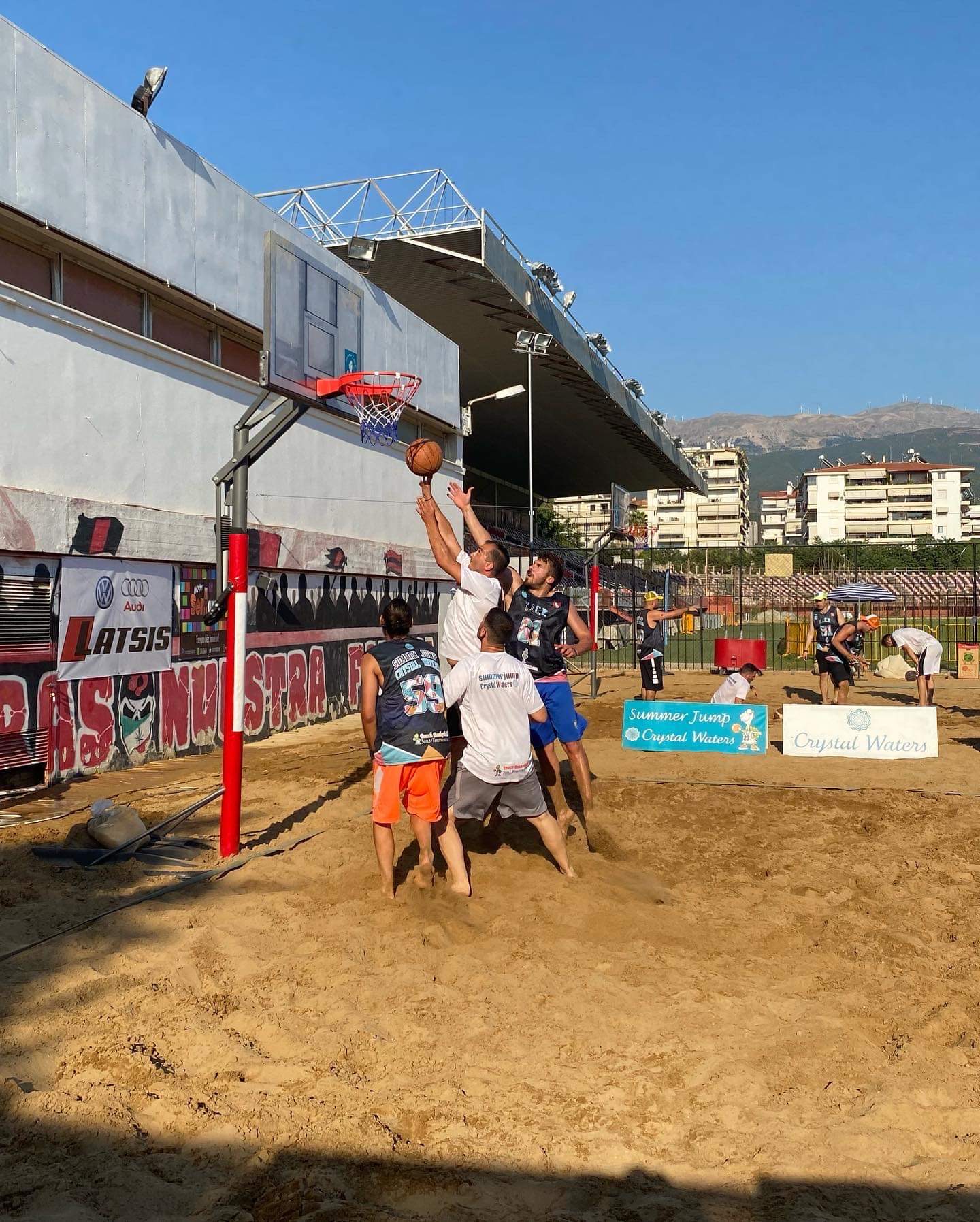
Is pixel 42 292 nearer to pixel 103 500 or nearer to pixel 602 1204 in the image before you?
pixel 103 500

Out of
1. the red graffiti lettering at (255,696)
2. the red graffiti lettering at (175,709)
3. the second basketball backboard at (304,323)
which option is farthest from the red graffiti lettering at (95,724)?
the second basketball backboard at (304,323)

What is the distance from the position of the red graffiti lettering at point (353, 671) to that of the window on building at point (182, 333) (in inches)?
226

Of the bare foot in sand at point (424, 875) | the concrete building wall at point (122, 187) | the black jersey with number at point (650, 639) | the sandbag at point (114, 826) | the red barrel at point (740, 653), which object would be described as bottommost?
the bare foot in sand at point (424, 875)

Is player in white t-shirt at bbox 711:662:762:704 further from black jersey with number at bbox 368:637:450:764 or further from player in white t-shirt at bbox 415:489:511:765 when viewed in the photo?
black jersey with number at bbox 368:637:450:764

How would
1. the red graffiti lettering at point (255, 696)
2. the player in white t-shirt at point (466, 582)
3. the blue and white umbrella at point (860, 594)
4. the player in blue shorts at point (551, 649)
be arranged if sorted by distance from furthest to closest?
1. the blue and white umbrella at point (860, 594)
2. the red graffiti lettering at point (255, 696)
3. the player in blue shorts at point (551, 649)
4. the player in white t-shirt at point (466, 582)

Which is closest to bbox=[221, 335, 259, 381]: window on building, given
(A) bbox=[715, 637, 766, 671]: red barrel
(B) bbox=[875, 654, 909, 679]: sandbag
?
(A) bbox=[715, 637, 766, 671]: red barrel

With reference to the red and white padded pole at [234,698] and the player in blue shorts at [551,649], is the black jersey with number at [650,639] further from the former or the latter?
the red and white padded pole at [234,698]

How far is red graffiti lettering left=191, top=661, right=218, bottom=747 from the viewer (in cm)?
1218

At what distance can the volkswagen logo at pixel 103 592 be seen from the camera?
1045cm

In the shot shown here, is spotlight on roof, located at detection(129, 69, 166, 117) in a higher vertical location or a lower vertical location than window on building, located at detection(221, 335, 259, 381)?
higher

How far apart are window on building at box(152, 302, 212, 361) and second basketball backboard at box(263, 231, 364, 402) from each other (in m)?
4.50

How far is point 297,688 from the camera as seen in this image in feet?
48.9

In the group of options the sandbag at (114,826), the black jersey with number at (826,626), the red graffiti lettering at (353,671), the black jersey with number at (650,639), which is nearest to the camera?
the sandbag at (114,826)

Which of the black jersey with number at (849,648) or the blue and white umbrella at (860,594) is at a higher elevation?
the blue and white umbrella at (860,594)
